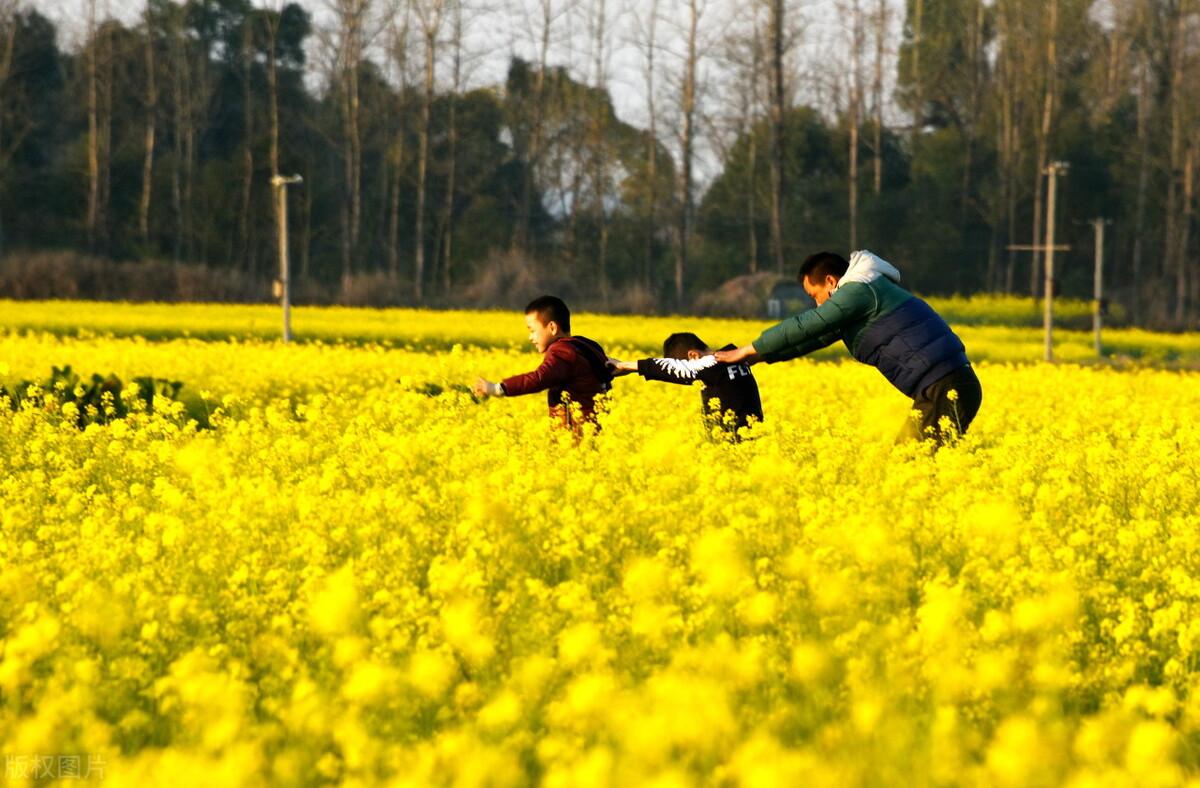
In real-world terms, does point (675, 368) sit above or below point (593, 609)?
above

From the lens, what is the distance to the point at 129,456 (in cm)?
766

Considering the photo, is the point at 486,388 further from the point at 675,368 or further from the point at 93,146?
the point at 93,146

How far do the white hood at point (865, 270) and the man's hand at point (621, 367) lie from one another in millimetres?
1065

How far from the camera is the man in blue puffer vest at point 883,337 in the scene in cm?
728

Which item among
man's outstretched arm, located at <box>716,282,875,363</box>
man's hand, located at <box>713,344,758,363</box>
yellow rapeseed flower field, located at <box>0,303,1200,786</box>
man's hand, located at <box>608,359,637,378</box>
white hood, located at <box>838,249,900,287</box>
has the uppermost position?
white hood, located at <box>838,249,900,287</box>

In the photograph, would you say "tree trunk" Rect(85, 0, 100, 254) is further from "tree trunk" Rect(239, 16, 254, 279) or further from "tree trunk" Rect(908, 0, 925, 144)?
"tree trunk" Rect(908, 0, 925, 144)

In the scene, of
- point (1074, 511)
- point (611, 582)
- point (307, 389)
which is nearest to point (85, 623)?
point (611, 582)

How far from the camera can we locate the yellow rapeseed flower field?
3.62 metres

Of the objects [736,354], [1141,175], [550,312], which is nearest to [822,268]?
[736,354]

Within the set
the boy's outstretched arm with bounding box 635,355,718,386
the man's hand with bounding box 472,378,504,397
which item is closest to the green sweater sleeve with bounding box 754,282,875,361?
the boy's outstretched arm with bounding box 635,355,718,386

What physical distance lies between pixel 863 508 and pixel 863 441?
3088 mm

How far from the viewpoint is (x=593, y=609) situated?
4508 millimetres

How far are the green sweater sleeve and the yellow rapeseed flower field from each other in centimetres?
49

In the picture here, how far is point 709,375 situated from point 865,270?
105 cm
